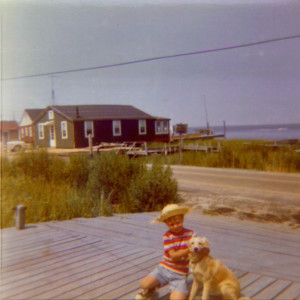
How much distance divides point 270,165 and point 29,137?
7031 mm

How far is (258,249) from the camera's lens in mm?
3895

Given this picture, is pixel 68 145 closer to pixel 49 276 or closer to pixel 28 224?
pixel 28 224

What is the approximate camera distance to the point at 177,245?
2631mm

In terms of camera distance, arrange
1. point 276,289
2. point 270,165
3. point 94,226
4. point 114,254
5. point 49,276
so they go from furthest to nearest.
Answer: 1. point 270,165
2. point 94,226
3. point 114,254
4. point 49,276
5. point 276,289

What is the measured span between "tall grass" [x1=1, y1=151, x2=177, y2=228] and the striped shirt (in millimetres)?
3080

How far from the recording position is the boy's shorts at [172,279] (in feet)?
8.72

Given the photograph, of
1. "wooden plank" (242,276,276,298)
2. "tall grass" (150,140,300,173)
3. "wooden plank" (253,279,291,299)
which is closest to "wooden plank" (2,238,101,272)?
"wooden plank" (242,276,276,298)

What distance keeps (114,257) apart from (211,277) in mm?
1351

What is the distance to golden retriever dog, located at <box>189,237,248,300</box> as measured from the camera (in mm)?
2510

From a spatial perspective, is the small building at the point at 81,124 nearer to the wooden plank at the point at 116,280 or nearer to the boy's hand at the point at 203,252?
the wooden plank at the point at 116,280

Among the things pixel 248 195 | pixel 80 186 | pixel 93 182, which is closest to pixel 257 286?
pixel 93 182

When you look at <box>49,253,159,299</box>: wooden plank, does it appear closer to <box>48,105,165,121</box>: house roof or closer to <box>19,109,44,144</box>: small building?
<box>19,109,44,144</box>: small building

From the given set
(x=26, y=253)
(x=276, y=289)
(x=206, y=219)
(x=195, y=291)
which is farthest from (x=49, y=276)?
(x=206, y=219)

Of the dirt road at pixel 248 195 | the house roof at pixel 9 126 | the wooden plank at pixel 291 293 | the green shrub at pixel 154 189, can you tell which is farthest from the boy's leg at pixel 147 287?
the house roof at pixel 9 126
